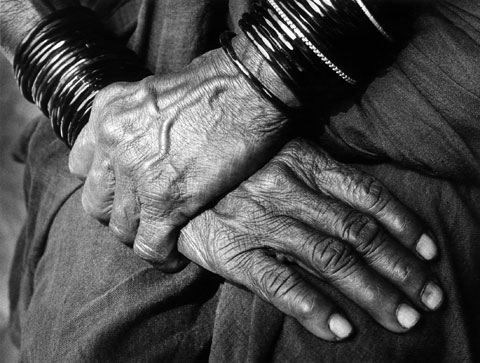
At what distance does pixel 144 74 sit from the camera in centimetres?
112

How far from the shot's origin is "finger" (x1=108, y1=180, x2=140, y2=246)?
0.96 metres

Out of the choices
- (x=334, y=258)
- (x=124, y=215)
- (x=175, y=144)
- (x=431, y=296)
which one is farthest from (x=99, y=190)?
(x=431, y=296)

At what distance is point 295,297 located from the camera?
0.85m

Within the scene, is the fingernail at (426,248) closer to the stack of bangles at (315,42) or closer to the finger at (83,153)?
the stack of bangles at (315,42)

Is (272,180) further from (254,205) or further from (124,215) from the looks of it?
(124,215)

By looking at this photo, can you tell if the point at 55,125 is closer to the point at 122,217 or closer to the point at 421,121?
the point at 122,217

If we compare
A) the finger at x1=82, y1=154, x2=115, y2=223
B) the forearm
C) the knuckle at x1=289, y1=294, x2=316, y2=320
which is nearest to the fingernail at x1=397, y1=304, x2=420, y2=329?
the knuckle at x1=289, y1=294, x2=316, y2=320

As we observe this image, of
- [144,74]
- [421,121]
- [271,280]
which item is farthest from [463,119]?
[144,74]

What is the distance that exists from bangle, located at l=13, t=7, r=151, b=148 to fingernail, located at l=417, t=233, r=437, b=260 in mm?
517

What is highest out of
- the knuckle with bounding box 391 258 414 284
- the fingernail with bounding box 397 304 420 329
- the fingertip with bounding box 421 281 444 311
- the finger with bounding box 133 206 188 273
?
the knuckle with bounding box 391 258 414 284

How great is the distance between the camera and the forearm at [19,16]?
120 centimetres

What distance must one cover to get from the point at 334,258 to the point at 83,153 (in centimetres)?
44

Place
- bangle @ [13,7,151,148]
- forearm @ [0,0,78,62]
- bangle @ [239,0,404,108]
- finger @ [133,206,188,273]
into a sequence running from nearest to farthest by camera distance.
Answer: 1. bangle @ [239,0,404,108]
2. finger @ [133,206,188,273]
3. bangle @ [13,7,151,148]
4. forearm @ [0,0,78,62]

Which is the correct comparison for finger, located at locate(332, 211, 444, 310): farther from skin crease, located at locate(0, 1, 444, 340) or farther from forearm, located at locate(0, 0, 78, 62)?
forearm, located at locate(0, 0, 78, 62)
